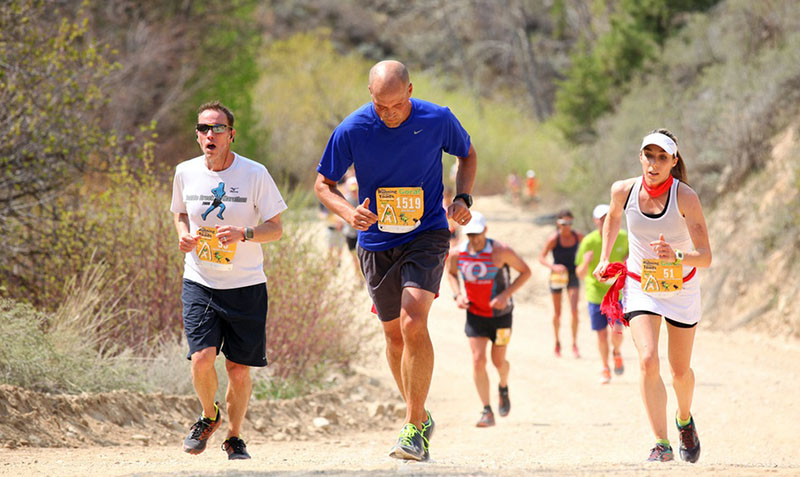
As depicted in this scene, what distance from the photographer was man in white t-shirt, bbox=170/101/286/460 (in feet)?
20.5

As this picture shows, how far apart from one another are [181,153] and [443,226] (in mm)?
22340

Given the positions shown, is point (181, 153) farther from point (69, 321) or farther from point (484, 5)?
point (484, 5)

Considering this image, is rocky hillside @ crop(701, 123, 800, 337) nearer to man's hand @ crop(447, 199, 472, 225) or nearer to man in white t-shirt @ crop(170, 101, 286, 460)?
man's hand @ crop(447, 199, 472, 225)

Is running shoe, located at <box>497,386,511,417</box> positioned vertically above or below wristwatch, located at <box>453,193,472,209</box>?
below

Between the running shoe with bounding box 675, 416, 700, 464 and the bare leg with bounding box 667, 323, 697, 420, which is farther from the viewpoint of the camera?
the running shoe with bounding box 675, 416, 700, 464

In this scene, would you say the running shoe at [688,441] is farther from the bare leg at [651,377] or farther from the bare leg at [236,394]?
the bare leg at [236,394]

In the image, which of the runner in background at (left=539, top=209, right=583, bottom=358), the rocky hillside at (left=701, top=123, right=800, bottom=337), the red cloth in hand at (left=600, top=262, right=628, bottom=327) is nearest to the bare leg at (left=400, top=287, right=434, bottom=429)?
the red cloth in hand at (left=600, top=262, right=628, bottom=327)

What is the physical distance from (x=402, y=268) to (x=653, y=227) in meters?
1.71

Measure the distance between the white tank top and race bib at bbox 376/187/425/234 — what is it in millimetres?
1494

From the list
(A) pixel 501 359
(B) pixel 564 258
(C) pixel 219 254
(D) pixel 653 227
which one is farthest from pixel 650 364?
(B) pixel 564 258

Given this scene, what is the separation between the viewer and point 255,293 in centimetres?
641

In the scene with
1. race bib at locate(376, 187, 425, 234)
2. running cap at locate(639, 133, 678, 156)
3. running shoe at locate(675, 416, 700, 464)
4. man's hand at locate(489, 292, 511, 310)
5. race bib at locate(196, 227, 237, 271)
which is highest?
running cap at locate(639, 133, 678, 156)

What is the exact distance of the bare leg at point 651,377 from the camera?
6379mm

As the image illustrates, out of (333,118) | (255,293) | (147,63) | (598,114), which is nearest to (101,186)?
(255,293)
